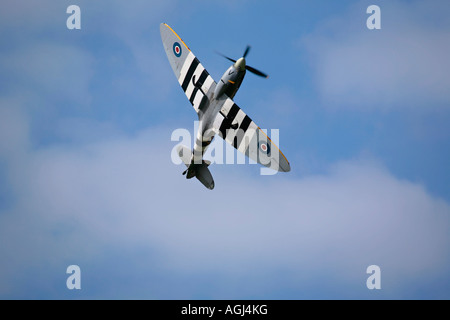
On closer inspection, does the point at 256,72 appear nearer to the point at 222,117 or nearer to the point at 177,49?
the point at 222,117

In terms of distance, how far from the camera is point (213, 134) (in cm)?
3170

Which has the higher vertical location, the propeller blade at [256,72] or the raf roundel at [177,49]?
the raf roundel at [177,49]

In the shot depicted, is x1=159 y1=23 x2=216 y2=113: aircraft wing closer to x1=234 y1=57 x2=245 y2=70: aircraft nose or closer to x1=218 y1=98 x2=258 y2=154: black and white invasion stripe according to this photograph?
x1=218 y1=98 x2=258 y2=154: black and white invasion stripe

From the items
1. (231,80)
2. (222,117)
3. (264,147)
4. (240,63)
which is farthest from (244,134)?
(240,63)

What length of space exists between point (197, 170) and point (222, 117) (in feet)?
12.9

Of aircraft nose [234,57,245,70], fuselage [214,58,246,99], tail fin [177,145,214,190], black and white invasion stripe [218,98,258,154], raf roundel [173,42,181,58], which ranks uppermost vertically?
raf roundel [173,42,181,58]

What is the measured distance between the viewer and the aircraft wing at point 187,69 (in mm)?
32188

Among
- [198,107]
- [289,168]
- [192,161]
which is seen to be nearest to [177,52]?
[198,107]

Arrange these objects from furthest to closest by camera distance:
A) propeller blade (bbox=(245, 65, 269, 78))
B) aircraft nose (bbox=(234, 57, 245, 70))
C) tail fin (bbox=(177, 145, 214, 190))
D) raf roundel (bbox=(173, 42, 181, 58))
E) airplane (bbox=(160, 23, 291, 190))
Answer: raf roundel (bbox=(173, 42, 181, 58)) < tail fin (bbox=(177, 145, 214, 190)) < airplane (bbox=(160, 23, 291, 190)) < propeller blade (bbox=(245, 65, 269, 78)) < aircraft nose (bbox=(234, 57, 245, 70))

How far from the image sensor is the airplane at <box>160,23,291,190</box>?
30.6m

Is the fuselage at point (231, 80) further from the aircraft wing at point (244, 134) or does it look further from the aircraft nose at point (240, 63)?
the aircraft wing at point (244, 134)

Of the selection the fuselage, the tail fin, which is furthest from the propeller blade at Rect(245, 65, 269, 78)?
the tail fin

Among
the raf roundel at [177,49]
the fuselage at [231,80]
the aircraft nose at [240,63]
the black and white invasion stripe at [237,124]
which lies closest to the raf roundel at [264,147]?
the black and white invasion stripe at [237,124]
